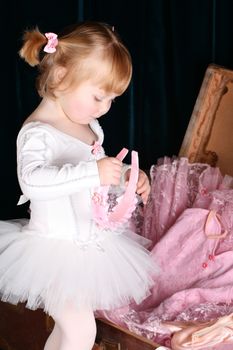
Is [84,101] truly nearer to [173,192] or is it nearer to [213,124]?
[173,192]

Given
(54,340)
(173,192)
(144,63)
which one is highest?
(144,63)

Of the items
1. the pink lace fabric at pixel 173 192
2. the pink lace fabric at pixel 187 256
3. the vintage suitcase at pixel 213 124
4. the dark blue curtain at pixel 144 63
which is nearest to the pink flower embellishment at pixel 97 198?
the pink lace fabric at pixel 187 256

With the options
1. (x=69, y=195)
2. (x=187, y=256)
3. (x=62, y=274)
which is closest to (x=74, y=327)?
(x=62, y=274)

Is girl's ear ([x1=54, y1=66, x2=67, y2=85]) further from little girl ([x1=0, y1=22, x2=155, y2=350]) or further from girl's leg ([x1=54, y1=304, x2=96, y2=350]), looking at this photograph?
girl's leg ([x1=54, y1=304, x2=96, y2=350])

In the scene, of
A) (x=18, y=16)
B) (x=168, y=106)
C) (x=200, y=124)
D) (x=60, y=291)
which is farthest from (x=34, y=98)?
(x=60, y=291)

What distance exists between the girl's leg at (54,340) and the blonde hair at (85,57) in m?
0.47

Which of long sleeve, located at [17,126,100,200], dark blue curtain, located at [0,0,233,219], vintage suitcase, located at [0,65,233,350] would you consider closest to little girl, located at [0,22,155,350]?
long sleeve, located at [17,126,100,200]

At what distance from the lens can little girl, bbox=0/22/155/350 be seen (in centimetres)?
129

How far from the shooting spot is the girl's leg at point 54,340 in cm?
138

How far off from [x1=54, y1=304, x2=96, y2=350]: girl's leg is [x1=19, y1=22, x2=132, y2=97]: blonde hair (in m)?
0.42

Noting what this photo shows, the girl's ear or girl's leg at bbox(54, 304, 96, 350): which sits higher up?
the girl's ear

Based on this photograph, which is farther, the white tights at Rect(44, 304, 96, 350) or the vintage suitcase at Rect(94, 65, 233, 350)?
the vintage suitcase at Rect(94, 65, 233, 350)

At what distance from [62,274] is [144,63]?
1.00 meters

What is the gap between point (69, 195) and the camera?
1390 millimetres
